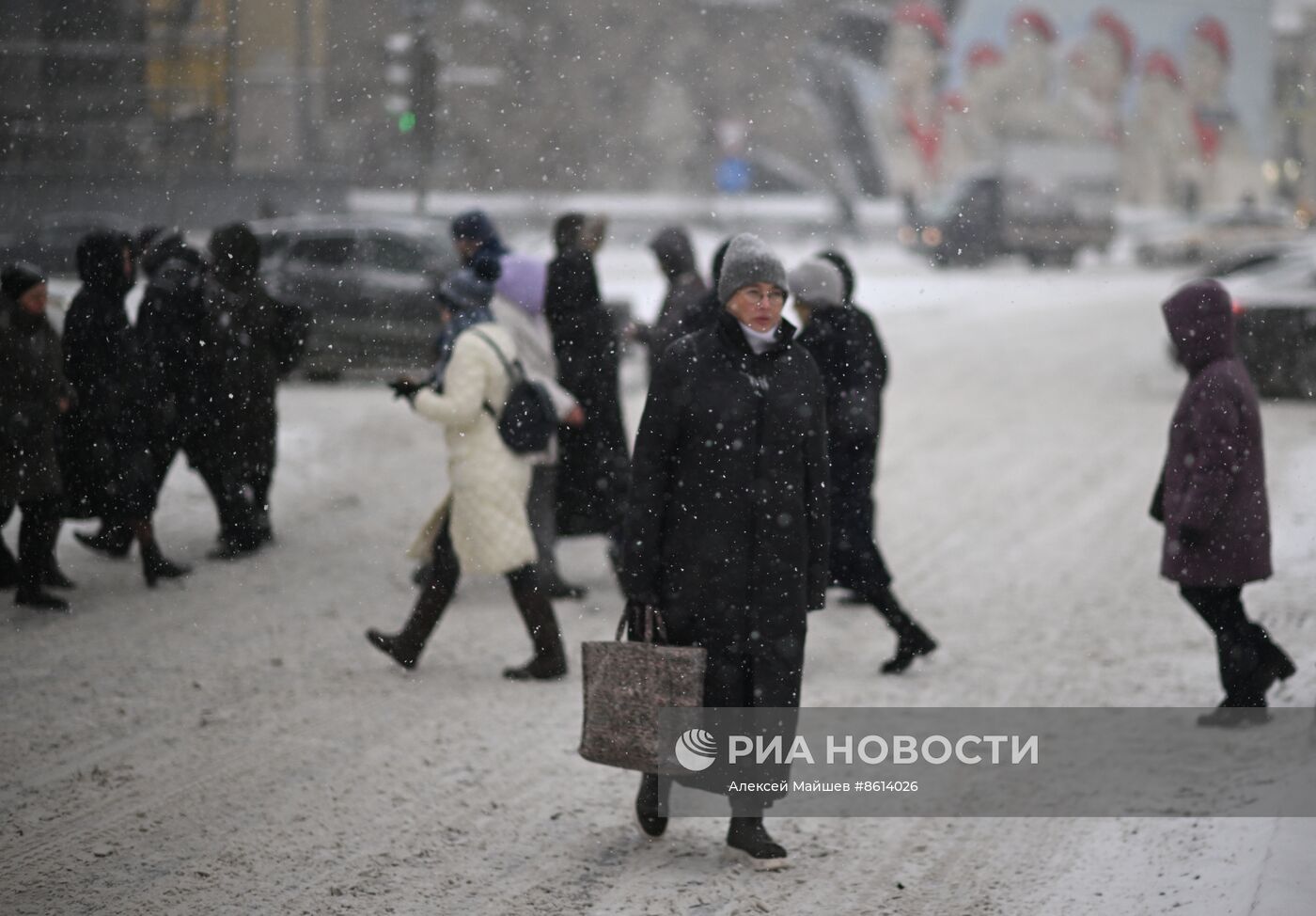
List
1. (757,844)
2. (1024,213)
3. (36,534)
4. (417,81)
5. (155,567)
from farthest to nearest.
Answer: (1024,213)
(417,81)
(155,567)
(36,534)
(757,844)

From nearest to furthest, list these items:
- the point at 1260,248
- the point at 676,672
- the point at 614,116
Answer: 1. the point at 676,672
2. the point at 1260,248
3. the point at 614,116

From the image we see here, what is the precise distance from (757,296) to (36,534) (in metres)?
4.87

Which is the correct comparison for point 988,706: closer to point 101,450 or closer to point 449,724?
point 449,724

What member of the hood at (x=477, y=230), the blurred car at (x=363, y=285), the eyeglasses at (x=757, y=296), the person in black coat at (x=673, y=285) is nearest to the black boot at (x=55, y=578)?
the hood at (x=477, y=230)

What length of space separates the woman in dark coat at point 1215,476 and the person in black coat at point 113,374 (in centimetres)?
524

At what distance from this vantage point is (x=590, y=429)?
8516mm

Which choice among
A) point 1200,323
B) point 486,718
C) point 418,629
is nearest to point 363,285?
point 418,629

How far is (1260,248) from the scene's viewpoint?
19266mm

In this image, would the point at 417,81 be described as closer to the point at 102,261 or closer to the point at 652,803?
the point at 102,261

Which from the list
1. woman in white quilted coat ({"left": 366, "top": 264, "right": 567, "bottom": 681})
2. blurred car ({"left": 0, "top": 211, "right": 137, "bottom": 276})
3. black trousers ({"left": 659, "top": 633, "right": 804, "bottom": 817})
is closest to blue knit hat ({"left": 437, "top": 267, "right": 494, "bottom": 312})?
woman in white quilted coat ({"left": 366, "top": 264, "right": 567, "bottom": 681})

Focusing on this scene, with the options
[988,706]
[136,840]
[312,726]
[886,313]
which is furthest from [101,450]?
[886,313]

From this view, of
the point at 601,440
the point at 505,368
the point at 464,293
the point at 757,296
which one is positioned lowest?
the point at 601,440

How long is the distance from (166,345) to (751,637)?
5.56 metres

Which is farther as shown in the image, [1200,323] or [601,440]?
[601,440]
